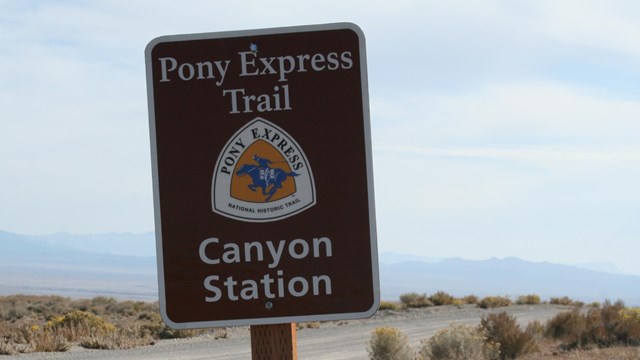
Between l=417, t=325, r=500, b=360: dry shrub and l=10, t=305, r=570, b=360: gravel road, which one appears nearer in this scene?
l=417, t=325, r=500, b=360: dry shrub

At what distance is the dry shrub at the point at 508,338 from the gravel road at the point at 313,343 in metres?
2.94

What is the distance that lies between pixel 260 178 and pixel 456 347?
39.3 ft

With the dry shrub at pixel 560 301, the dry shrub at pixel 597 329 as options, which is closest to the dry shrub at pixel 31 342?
the dry shrub at pixel 597 329

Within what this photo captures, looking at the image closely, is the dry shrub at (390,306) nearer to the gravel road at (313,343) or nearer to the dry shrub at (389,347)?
the gravel road at (313,343)

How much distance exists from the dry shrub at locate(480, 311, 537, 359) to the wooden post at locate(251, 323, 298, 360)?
13.8 metres

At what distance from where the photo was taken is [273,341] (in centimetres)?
366

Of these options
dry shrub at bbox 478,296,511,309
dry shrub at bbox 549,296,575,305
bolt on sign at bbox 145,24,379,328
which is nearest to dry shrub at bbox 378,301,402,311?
dry shrub at bbox 478,296,511,309

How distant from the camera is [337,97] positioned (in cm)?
362

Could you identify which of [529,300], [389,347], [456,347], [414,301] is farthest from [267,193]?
[529,300]

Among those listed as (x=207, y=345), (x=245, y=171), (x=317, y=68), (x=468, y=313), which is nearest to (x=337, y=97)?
(x=317, y=68)

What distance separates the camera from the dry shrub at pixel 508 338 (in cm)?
1723

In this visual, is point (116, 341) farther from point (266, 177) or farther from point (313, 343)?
point (266, 177)

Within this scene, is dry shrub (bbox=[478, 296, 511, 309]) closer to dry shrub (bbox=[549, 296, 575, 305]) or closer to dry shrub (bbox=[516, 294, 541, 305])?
dry shrub (bbox=[516, 294, 541, 305])

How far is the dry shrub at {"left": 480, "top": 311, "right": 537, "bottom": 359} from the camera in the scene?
17.2m
